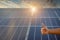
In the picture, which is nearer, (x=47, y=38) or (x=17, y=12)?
(x=47, y=38)

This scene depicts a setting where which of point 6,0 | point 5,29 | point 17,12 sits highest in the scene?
point 6,0

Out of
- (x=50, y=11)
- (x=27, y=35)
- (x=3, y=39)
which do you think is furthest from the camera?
(x=50, y=11)

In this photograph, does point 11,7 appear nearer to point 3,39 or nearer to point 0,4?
point 0,4

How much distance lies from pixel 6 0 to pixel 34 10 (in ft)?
2.90

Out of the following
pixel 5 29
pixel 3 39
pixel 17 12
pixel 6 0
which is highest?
pixel 6 0

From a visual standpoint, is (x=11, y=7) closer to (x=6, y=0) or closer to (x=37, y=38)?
(x=6, y=0)

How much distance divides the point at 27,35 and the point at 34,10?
219 centimetres

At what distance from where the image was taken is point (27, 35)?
2.56 metres

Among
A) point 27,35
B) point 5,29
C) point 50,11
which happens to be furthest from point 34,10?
point 27,35

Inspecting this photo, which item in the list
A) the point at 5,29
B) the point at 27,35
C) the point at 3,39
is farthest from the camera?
the point at 5,29

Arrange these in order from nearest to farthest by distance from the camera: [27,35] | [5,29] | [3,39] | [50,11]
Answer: [3,39] → [27,35] → [5,29] → [50,11]

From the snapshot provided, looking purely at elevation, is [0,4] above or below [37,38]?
above

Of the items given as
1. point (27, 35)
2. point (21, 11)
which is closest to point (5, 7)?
point (21, 11)

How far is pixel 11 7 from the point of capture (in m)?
4.79
